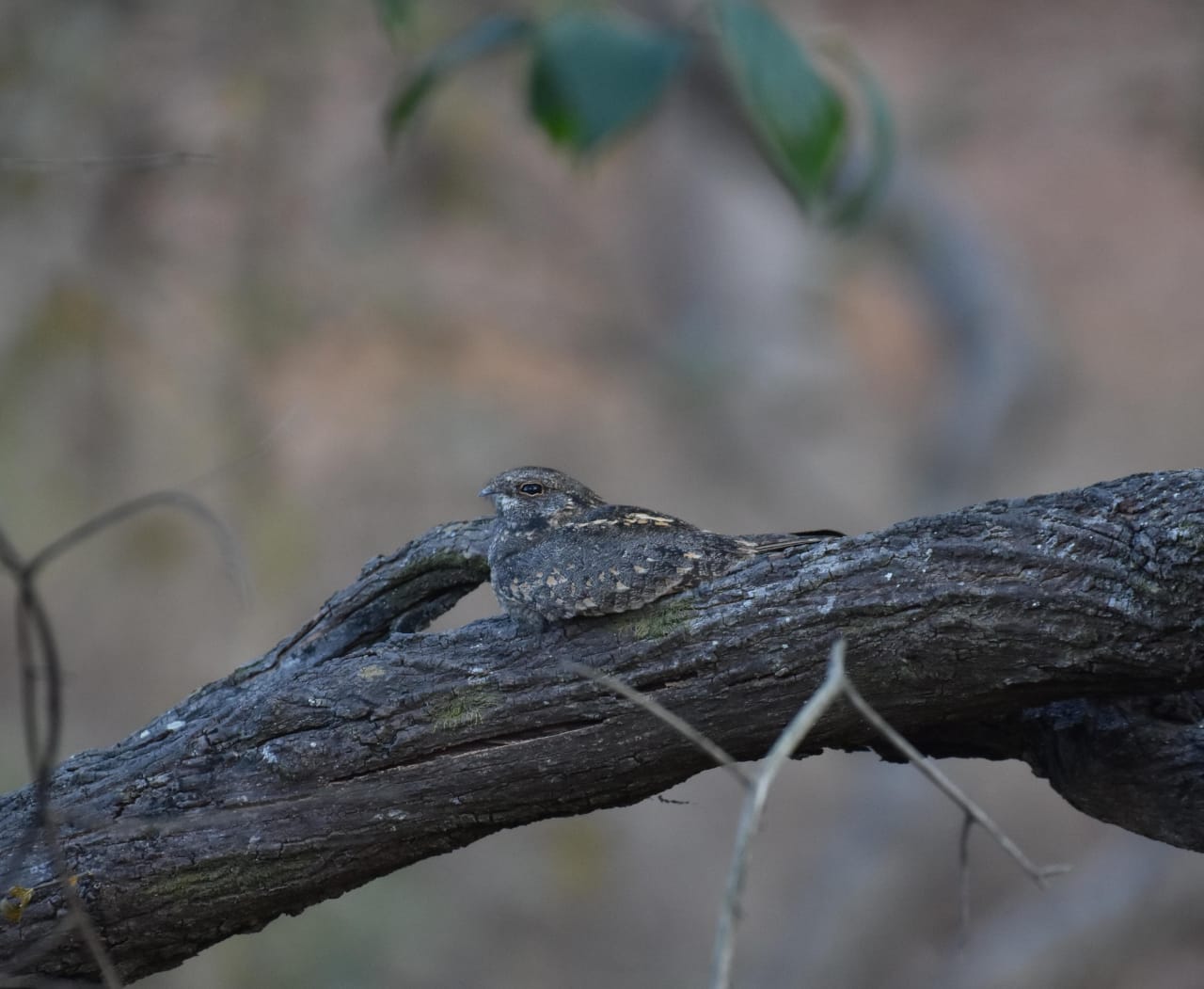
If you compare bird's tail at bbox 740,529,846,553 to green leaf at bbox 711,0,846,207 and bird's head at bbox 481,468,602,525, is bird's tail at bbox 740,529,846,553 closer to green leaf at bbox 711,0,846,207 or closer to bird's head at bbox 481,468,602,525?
bird's head at bbox 481,468,602,525

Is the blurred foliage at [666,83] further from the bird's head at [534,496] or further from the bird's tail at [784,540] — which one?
the bird's head at [534,496]

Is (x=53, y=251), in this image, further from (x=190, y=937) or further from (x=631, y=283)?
(x=190, y=937)

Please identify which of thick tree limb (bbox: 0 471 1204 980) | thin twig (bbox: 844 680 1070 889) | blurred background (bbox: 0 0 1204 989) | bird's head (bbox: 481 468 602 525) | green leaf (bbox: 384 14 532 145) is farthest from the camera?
blurred background (bbox: 0 0 1204 989)

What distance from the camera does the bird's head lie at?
3.44 m

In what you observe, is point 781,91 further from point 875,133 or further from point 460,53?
point 875,133

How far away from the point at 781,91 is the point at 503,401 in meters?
9.08

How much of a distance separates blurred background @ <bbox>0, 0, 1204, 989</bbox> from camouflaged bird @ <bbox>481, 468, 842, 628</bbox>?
596 cm

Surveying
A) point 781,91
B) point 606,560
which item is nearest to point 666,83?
point 781,91

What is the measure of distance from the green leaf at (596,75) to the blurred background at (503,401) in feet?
19.2

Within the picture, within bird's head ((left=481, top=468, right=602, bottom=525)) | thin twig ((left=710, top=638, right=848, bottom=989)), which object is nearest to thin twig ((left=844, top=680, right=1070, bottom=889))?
thin twig ((left=710, top=638, right=848, bottom=989))

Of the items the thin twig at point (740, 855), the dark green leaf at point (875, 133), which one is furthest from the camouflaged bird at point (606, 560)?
the dark green leaf at point (875, 133)

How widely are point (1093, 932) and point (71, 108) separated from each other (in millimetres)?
9655

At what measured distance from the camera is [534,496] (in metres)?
3.52

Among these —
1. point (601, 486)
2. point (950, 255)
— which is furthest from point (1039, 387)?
point (601, 486)
